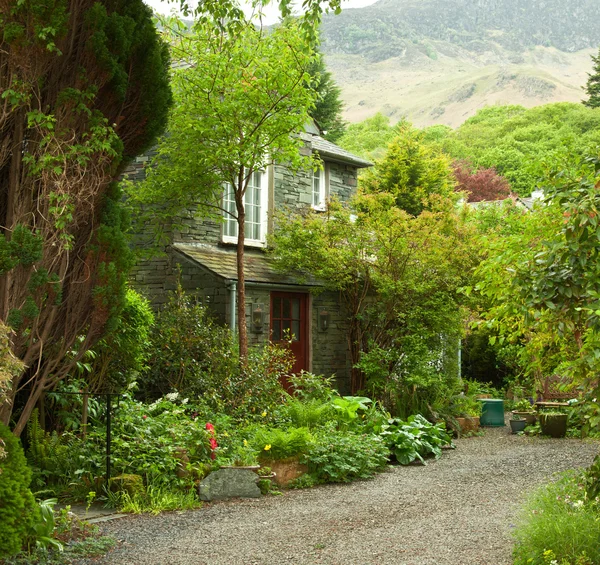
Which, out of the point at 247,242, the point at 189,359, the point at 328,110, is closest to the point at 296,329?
the point at 247,242

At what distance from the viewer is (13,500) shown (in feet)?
15.9

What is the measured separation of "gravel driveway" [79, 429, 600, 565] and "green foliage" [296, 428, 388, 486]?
7.4 inches

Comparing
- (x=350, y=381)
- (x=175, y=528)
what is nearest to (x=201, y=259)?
(x=350, y=381)

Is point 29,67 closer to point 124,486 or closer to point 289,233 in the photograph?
point 124,486

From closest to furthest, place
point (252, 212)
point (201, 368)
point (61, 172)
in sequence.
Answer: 1. point (61, 172)
2. point (201, 368)
3. point (252, 212)

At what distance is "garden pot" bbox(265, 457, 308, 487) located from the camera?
842 cm

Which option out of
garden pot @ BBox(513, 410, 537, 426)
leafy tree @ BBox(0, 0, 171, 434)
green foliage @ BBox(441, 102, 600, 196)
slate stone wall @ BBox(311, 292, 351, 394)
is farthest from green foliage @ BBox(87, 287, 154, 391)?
green foliage @ BBox(441, 102, 600, 196)

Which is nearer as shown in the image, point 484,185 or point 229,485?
point 229,485

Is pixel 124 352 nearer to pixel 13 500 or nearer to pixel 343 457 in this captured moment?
pixel 343 457

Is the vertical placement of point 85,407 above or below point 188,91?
below

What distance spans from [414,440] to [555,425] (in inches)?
148

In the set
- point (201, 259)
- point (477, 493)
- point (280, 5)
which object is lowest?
point (477, 493)

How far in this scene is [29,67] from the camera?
18.9ft

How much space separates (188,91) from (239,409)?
508cm
